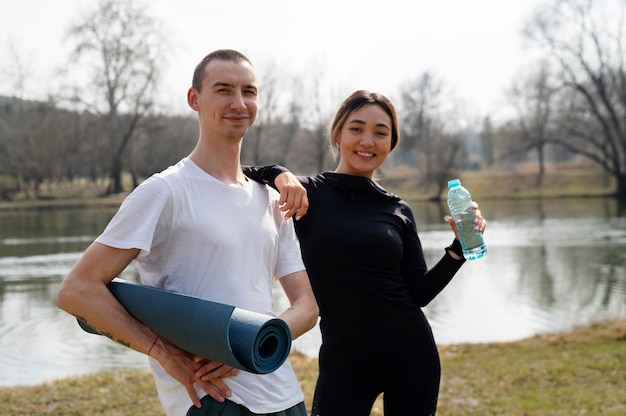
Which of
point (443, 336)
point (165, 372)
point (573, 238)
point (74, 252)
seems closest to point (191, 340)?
point (165, 372)

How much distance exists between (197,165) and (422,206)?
120 feet

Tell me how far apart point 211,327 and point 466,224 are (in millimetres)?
1471

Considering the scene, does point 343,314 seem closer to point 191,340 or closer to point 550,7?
point 191,340

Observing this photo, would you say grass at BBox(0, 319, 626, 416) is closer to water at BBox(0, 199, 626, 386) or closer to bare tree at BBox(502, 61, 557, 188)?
water at BBox(0, 199, 626, 386)

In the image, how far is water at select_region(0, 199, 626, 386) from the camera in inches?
342

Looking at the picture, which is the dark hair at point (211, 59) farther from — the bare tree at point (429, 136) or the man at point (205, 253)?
the bare tree at point (429, 136)

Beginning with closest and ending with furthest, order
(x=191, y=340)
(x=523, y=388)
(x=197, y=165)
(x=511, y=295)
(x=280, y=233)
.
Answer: (x=191, y=340) → (x=197, y=165) → (x=280, y=233) → (x=523, y=388) → (x=511, y=295)

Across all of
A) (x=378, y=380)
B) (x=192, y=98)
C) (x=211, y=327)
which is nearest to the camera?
(x=211, y=327)

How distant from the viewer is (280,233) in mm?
2551

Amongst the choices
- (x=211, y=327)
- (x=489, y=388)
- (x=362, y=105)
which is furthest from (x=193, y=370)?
(x=489, y=388)

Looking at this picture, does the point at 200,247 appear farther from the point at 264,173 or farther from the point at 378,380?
the point at 378,380

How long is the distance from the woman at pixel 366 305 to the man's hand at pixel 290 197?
160 mm

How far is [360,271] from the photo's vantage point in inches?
114

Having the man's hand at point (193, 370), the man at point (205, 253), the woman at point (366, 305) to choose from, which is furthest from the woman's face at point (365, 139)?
the man's hand at point (193, 370)
